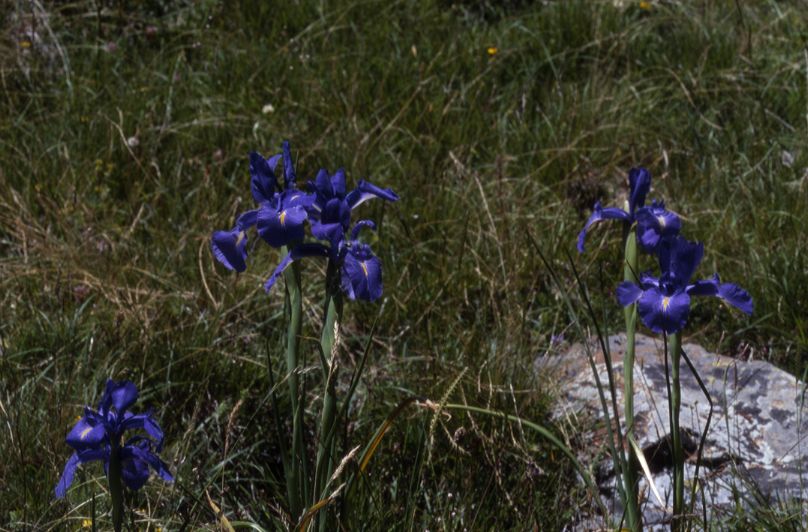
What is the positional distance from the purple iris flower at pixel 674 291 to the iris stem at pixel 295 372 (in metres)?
0.59

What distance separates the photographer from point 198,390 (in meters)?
2.95

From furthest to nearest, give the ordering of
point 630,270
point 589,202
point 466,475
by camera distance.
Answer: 1. point 589,202
2. point 466,475
3. point 630,270

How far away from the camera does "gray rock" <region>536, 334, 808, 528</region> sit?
8.52 feet

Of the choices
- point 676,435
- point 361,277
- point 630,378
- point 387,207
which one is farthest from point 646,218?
point 387,207

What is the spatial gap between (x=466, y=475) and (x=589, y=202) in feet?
5.46

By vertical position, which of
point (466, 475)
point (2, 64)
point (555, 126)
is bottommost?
point (466, 475)

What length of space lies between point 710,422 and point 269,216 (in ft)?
4.77

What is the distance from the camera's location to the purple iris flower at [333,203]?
190 cm

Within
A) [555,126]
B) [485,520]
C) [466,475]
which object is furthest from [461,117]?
[485,520]

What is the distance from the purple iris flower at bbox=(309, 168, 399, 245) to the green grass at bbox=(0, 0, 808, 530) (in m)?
0.50

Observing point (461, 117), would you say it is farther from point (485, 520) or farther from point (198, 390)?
point (485, 520)

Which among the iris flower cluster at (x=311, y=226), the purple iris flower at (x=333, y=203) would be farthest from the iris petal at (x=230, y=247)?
the purple iris flower at (x=333, y=203)

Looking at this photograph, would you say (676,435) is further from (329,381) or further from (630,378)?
(329,381)

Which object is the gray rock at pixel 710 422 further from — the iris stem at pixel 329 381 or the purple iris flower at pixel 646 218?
the iris stem at pixel 329 381
